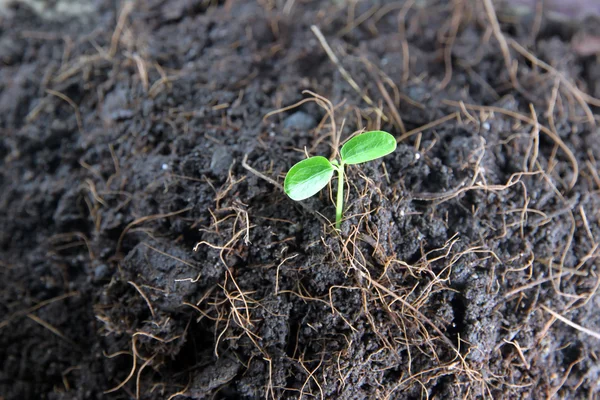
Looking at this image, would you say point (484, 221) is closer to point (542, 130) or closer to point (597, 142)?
point (542, 130)

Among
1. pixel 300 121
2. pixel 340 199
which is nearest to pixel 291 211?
pixel 340 199

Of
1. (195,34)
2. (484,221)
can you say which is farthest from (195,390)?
(195,34)

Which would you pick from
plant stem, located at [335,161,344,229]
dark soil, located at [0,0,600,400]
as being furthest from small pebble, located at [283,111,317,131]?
plant stem, located at [335,161,344,229]

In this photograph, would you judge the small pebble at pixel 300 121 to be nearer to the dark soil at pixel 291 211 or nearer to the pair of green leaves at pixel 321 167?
the dark soil at pixel 291 211

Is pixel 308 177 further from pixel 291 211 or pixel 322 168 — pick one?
pixel 291 211

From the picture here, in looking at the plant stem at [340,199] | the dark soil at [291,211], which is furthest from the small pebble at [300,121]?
the plant stem at [340,199]

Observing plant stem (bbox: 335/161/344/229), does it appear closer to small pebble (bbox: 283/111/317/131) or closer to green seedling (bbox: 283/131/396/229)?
green seedling (bbox: 283/131/396/229)
